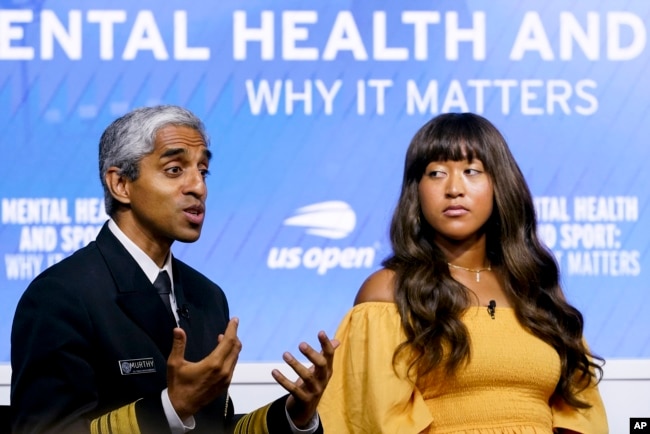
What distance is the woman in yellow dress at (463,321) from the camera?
111 inches

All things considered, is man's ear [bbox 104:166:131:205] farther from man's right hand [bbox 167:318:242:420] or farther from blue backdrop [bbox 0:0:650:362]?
blue backdrop [bbox 0:0:650:362]

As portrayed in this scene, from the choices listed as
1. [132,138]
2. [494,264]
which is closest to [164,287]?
[132,138]

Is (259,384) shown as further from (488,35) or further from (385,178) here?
(488,35)

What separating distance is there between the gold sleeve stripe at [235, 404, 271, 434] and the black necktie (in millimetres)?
304

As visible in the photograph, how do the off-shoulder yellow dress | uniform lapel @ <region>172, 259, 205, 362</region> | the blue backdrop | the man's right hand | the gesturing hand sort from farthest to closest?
the blue backdrop < the off-shoulder yellow dress < uniform lapel @ <region>172, 259, 205, 362</region> < the gesturing hand < the man's right hand

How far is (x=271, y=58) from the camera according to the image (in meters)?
3.68

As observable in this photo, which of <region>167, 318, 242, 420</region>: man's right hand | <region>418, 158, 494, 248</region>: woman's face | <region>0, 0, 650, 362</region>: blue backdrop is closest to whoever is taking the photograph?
<region>167, 318, 242, 420</region>: man's right hand

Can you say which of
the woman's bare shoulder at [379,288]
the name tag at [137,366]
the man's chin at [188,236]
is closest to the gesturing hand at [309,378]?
the name tag at [137,366]

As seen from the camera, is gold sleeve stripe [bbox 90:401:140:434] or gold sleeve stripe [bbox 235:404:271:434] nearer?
gold sleeve stripe [bbox 90:401:140:434]

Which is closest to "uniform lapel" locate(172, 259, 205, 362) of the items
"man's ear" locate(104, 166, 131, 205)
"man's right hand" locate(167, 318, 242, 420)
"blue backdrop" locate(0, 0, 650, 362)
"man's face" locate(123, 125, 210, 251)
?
"man's face" locate(123, 125, 210, 251)

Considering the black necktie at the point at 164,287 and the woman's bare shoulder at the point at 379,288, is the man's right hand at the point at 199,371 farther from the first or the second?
the woman's bare shoulder at the point at 379,288

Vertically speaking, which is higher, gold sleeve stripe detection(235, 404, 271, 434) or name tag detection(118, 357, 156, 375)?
name tag detection(118, 357, 156, 375)

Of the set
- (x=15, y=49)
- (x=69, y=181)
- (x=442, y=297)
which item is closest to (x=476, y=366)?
(x=442, y=297)

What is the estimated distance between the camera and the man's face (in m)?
2.56
